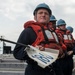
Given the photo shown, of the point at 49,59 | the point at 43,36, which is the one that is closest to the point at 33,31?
the point at 43,36

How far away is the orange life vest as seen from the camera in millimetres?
4219

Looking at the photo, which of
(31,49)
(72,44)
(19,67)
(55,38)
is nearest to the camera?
(31,49)

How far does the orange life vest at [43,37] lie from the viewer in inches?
166

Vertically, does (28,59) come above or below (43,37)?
below

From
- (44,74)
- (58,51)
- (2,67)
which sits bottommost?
(2,67)

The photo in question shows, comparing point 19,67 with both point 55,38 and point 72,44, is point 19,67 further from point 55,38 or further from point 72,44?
point 55,38

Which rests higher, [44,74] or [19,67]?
[44,74]

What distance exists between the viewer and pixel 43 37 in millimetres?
4273

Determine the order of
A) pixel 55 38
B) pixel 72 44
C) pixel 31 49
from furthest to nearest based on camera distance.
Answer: pixel 72 44
pixel 55 38
pixel 31 49

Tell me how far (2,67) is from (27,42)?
17.8 ft

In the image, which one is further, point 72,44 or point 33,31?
point 72,44

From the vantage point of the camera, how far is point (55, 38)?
4.47 meters

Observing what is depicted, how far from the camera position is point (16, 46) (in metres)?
4.24

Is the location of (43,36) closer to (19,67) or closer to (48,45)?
(48,45)
